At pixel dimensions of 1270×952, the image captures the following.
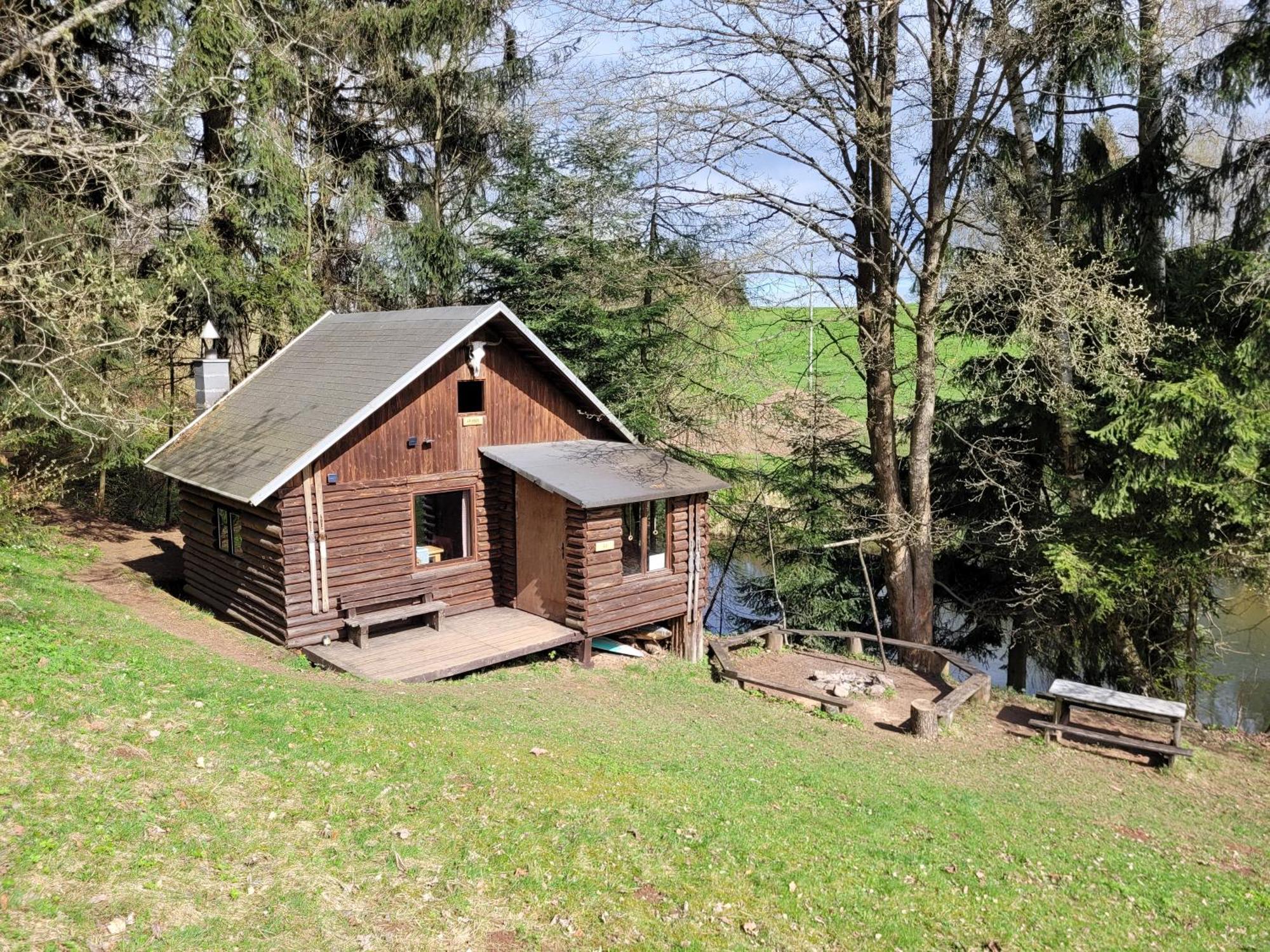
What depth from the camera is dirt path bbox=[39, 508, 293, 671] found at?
45.9 ft

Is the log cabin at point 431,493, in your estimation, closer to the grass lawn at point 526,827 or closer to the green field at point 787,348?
the grass lawn at point 526,827

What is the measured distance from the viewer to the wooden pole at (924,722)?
13.4m

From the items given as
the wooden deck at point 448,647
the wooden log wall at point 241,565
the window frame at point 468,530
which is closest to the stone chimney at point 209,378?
the wooden log wall at point 241,565

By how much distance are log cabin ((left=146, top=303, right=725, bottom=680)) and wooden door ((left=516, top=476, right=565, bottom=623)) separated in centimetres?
4

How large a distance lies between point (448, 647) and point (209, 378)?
8675mm

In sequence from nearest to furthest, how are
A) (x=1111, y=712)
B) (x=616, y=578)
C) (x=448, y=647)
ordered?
1. (x=1111, y=712)
2. (x=448, y=647)
3. (x=616, y=578)

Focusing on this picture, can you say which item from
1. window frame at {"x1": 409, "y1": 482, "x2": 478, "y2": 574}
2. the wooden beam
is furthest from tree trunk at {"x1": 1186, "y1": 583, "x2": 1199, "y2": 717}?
the wooden beam

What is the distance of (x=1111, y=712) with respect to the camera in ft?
45.2

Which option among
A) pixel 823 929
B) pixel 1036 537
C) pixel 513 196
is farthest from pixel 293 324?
pixel 823 929

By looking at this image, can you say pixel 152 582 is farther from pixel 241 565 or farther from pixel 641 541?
pixel 641 541

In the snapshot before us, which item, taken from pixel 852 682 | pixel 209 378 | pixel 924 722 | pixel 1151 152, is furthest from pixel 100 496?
pixel 1151 152

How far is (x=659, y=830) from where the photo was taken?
339 inches

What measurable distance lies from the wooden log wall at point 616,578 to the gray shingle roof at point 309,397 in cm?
243

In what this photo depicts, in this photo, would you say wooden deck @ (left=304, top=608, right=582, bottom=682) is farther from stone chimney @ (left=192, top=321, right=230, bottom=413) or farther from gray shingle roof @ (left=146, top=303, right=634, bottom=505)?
stone chimney @ (left=192, top=321, right=230, bottom=413)
